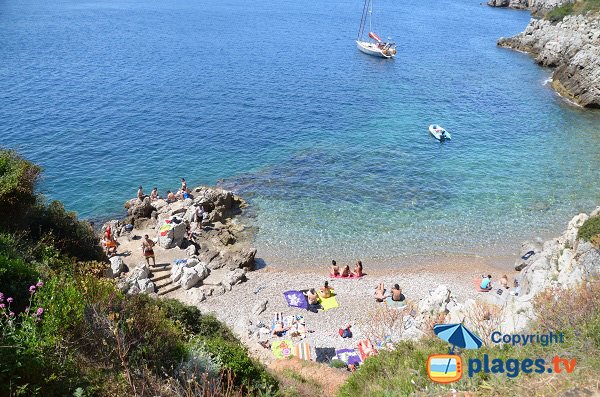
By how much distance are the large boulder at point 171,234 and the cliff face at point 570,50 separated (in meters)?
50.3

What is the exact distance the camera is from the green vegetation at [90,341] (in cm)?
918

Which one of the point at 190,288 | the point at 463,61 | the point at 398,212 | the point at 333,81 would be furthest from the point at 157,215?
the point at 463,61

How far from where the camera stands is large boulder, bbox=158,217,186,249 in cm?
2892

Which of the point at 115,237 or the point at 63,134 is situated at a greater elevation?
the point at 63,134

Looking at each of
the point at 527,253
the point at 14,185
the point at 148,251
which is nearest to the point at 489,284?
the point at 527,253

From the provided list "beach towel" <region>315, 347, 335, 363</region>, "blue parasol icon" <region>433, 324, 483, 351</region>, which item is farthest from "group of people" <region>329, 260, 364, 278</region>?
"blue parasol icon" <region>433, 324, 483, 351</region>

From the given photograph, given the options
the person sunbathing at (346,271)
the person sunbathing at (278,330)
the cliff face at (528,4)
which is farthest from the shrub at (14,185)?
the cliff face at (528,4)

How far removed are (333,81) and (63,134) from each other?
37.1 m

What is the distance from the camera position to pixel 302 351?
64.9 ft

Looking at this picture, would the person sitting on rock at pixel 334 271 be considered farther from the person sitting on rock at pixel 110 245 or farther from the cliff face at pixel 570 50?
the cliff face at pixel 570 50

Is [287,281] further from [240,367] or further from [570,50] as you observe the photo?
[570,50]

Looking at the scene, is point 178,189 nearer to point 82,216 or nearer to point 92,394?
point 82,216

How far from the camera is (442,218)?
3262 cm

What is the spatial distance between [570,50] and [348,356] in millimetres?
64739
